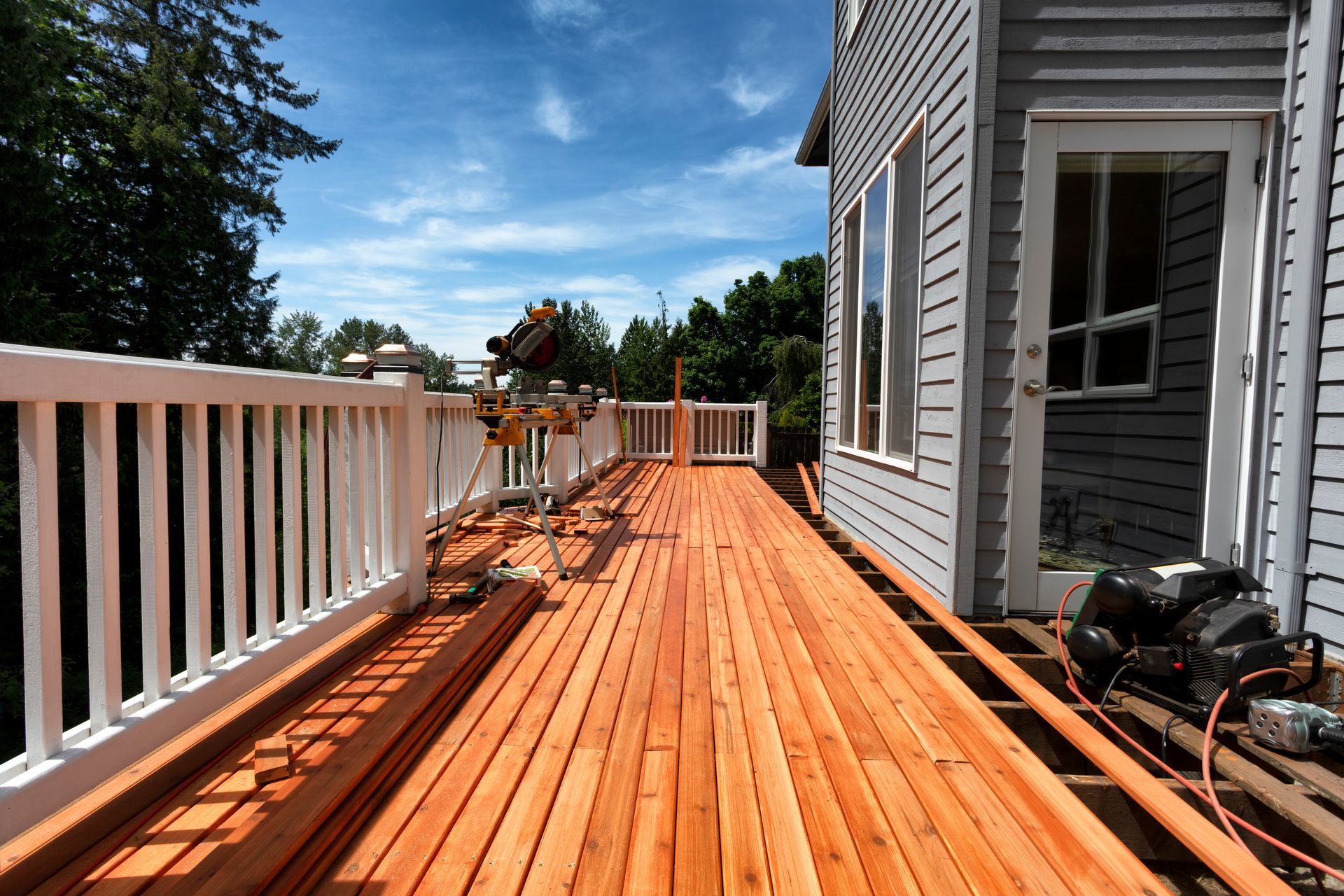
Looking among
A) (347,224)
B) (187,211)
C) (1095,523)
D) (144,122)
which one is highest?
(347,224)

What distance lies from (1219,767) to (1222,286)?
6.56 feet

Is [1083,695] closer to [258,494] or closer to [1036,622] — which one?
[1036,622]

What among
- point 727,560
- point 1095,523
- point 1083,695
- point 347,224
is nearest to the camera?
point 1083,695

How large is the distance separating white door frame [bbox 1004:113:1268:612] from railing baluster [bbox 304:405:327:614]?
2.63m

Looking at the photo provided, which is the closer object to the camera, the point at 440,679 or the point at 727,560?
the point at 440,679

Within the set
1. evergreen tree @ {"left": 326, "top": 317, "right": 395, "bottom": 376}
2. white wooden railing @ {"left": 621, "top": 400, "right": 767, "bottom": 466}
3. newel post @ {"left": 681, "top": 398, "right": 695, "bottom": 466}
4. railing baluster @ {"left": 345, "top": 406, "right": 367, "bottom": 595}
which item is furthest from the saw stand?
evergreen tree @ {"left": 326, "top": 317, "right": 395, "bottom": 376}

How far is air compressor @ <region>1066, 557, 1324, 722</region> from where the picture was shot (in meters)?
1.93

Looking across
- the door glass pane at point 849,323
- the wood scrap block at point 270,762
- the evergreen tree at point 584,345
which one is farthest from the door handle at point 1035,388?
the evergreen tree at point 584,345

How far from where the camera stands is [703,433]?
1047 centimetres

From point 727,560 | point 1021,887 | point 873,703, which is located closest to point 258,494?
point 873,703

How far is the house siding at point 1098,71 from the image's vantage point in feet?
8.68

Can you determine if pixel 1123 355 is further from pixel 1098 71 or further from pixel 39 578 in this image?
pixel 39 578

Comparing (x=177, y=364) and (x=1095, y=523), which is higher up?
(x=177, y=364)

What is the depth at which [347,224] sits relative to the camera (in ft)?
92.8
